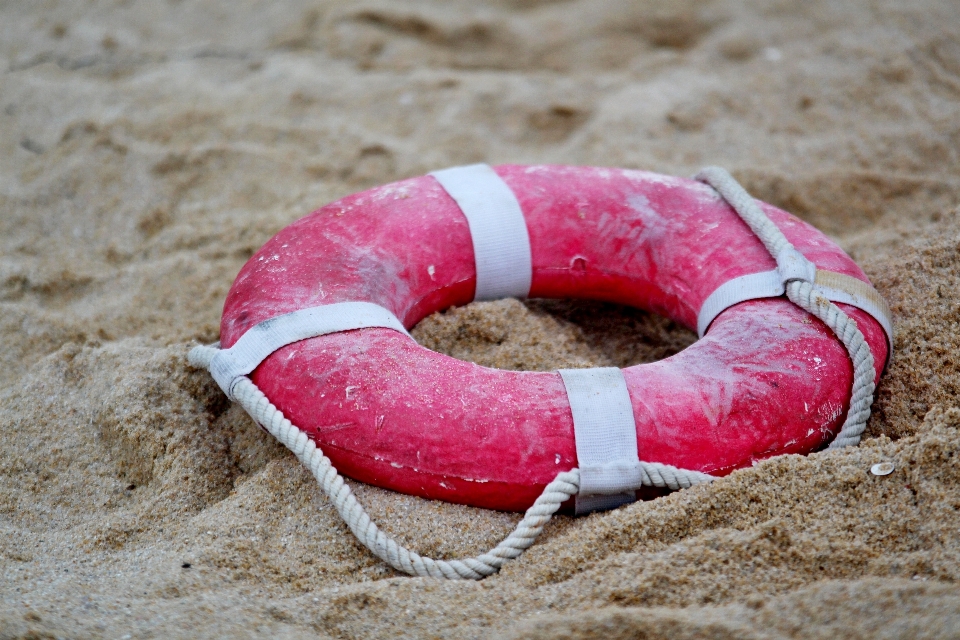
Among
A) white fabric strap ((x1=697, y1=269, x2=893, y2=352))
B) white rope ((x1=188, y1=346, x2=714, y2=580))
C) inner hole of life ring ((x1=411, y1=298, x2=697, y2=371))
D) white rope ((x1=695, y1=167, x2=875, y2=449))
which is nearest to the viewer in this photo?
white rope ((x1=188, y1=346, x2=714, y2=580))

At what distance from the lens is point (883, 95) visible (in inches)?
124

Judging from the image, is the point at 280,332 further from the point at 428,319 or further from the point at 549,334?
the point at 549,334

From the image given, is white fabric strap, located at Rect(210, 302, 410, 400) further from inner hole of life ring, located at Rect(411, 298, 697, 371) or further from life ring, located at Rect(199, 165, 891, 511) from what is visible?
inner hole of life ring, located at Rect(411, 298, 697, 371)

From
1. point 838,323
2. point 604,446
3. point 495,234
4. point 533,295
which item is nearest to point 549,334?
point 533,295

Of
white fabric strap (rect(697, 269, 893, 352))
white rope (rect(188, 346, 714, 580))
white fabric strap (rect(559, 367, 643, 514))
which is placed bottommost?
white rope (rect(188, 346, 714, 580))

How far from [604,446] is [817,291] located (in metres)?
0.58

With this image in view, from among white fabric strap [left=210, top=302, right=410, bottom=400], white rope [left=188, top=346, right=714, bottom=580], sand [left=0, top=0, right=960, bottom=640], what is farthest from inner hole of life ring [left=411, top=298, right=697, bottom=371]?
white rope [left=188, top=346, right=714, bottom=580]

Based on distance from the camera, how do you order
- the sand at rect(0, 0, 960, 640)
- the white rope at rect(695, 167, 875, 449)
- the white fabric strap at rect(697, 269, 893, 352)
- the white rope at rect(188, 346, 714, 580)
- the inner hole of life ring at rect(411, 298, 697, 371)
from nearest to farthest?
the sand at rect(0, 0, 960, 640) < the white rope at rect(188, 346, 714, 580) < the white rope at rect(695, 167, 875, 449) < the white fabric strap at rect(697, 269, 893, 352) < the inner hole of life ring at rect(411, 298, 697, 371)

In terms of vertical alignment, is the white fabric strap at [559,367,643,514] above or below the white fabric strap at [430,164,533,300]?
below

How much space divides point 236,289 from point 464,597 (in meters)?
0.83

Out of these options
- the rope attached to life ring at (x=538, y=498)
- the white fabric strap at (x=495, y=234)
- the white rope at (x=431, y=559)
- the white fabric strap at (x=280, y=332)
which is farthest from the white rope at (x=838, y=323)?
the white fabric strap at (x=280, y=332)

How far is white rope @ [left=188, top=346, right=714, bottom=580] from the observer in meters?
1.50

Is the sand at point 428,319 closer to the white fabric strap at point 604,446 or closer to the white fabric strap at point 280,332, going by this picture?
the white fabric strap at point 604,446

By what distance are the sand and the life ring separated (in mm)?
88
